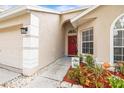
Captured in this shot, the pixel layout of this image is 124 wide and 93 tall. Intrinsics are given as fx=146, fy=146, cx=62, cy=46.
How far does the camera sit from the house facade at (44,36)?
25.0 ft

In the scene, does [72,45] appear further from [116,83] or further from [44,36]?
[116,83]

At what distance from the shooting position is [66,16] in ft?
42.9

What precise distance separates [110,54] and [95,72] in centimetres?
170

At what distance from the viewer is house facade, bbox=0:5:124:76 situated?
7613 mm

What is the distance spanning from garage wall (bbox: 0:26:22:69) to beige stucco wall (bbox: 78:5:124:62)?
4471mm

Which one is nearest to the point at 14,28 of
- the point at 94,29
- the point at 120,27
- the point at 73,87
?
the point at 94,29

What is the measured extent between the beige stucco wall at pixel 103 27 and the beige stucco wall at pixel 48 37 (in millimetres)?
3081

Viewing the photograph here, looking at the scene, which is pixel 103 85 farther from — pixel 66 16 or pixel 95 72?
pixel 66 16

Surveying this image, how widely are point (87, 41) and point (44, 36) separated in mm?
2893

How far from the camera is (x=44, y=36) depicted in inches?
376

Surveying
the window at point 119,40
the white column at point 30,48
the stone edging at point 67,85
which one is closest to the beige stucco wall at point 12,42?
the white column at point 30,48

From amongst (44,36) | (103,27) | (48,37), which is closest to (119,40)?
(103,27)

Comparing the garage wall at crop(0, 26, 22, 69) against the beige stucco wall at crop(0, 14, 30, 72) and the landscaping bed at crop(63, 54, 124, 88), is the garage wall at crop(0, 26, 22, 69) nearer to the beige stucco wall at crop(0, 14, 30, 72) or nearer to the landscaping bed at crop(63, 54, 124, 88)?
the beige stucco wall at crop(0, 14, 30, 72)

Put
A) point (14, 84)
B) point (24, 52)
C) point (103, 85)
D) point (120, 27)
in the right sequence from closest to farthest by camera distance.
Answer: point (103, 85)
point (14, 84)
point (120, 27)
point (24, 52)
